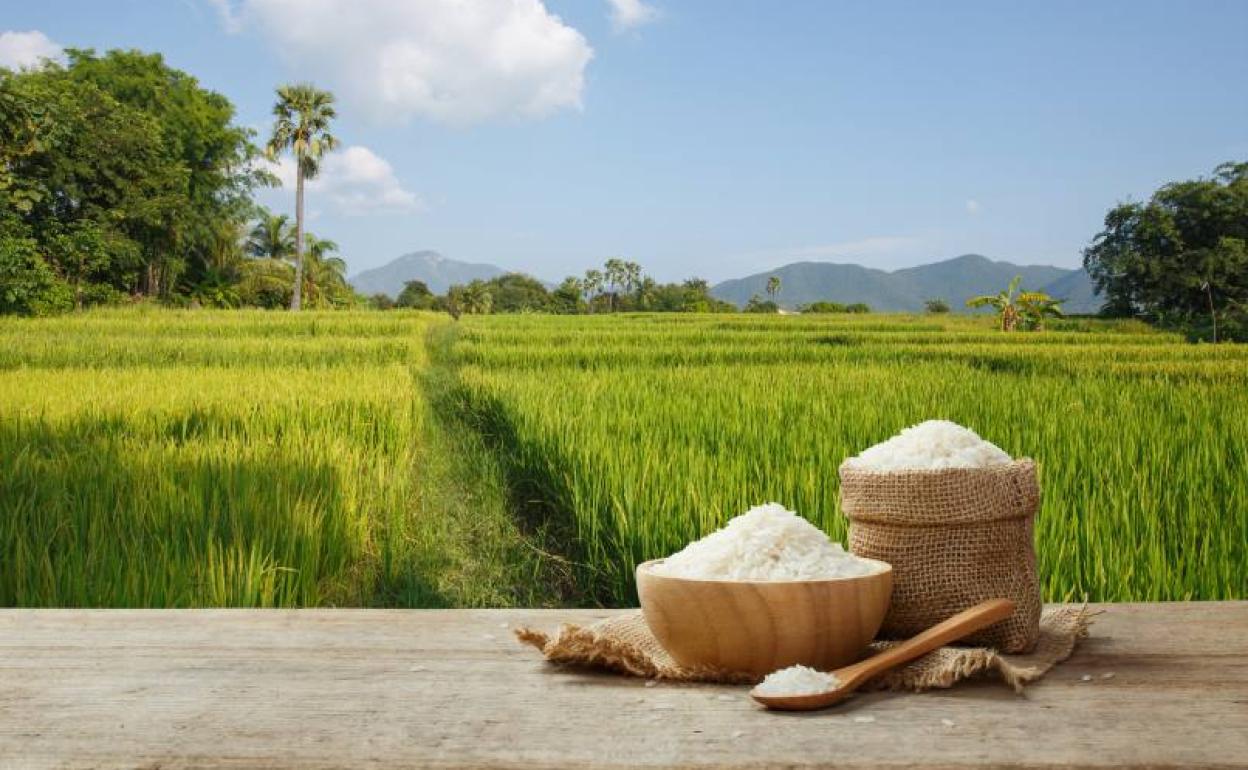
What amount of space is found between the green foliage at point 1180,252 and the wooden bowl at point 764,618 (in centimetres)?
3952

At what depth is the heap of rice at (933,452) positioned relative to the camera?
1.62 meters

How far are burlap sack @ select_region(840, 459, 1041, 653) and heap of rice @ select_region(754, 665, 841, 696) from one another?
31cm

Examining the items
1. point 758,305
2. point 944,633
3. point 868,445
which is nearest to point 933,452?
point 944,633

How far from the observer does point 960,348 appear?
13297 millimetres

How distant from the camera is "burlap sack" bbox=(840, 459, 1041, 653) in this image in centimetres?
159

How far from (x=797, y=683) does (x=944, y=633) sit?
272 millimetres

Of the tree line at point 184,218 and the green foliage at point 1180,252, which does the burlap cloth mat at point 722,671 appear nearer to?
the tree line at point 184,218

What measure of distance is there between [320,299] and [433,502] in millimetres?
44496

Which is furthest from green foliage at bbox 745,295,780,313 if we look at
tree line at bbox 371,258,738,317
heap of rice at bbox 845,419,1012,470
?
heap of rice at bbox 845,419,1012,470

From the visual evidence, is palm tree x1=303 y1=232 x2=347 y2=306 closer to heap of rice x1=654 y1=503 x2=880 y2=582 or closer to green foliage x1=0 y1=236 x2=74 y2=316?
green foliage x1=0 y1=236 x2=74 y2=316

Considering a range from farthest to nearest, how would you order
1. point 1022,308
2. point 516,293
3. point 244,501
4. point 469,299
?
1. point 516,293
2. point 469,299
3. point 1022,308
4. point 244,501

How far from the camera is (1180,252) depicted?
129ft

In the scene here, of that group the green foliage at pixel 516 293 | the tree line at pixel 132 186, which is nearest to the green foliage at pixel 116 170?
the tree line at pixel 132 186

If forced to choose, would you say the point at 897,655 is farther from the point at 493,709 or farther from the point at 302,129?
the point at 302,129
